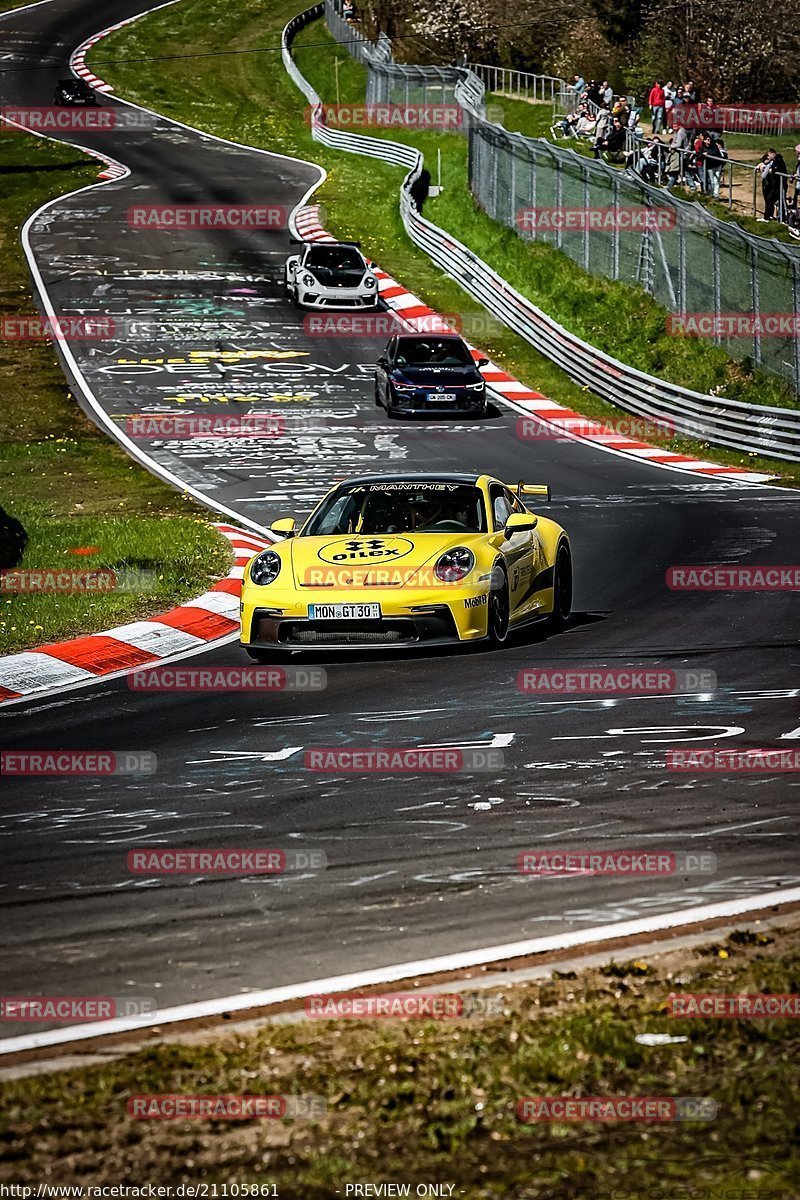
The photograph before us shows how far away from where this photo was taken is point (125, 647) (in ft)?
41.4

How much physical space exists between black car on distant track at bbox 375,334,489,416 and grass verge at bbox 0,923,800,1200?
2285 cm

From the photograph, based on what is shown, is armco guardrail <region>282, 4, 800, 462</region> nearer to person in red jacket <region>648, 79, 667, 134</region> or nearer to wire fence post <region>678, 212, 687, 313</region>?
wire fence post <region>678, 212, 687, 313</region>

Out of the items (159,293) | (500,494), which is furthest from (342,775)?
(159,293)

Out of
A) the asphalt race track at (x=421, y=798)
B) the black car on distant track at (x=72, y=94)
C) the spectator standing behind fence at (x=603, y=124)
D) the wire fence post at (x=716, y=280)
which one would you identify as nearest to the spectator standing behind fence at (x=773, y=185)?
the wire fence post at (x=716, y=280)

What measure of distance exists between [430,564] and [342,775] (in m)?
3.64

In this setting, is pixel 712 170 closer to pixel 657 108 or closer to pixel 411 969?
pixel 657 108

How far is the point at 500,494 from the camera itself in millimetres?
13281

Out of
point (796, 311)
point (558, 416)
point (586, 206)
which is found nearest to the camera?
point (796, 311)

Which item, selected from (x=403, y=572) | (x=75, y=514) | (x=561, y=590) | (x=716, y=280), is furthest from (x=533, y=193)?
(x=403, y=572)

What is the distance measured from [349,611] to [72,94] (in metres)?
54.8

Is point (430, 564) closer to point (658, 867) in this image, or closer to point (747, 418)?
point (658, 867)

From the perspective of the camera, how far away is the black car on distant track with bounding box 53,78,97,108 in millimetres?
61688

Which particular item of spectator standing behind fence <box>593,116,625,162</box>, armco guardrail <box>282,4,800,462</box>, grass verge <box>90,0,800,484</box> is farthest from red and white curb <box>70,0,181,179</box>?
spectator standing behind fence <box>593,116,625,162</box>

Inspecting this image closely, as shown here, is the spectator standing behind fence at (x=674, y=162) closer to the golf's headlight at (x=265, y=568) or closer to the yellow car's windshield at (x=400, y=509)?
the yellow car's windshield at (x=400, y=509)
